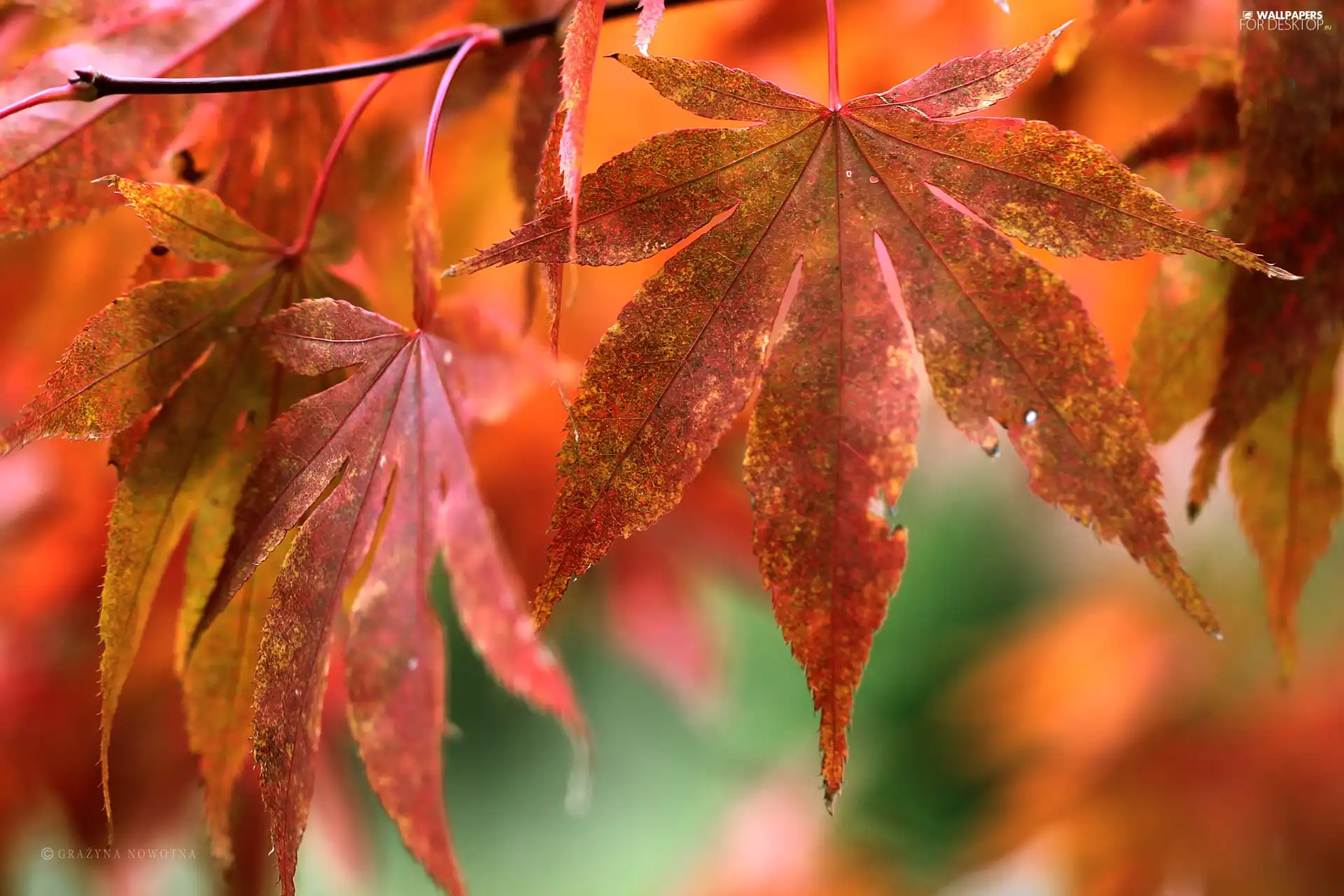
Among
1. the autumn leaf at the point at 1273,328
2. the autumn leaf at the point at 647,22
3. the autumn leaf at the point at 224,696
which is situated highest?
the autumn leaf at the point at 647,22

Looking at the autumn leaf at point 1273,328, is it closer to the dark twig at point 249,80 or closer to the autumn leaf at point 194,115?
the dark twig at point 249,80

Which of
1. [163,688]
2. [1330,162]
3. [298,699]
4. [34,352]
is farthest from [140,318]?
[163,688]

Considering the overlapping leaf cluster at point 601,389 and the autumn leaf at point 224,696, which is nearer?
the overlapping leaf cluster at point 601,389

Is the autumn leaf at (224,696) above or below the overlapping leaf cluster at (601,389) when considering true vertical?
below

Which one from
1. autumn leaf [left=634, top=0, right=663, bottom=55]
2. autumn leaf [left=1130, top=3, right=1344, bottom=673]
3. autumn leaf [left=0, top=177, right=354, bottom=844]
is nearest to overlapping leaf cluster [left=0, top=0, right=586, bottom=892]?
autumn leaf [left=0, top=177, right=354, bottom=844]

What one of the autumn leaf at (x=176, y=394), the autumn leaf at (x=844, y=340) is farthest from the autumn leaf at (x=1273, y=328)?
the autumn leaf at (x=176, y=394)

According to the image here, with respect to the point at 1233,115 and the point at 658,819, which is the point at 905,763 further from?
the point at 1233,115

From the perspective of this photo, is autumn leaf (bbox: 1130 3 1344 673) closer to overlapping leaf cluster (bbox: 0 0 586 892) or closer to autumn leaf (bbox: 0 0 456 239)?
overlapping leaf cluster (bbox: 0 0 586 892)
